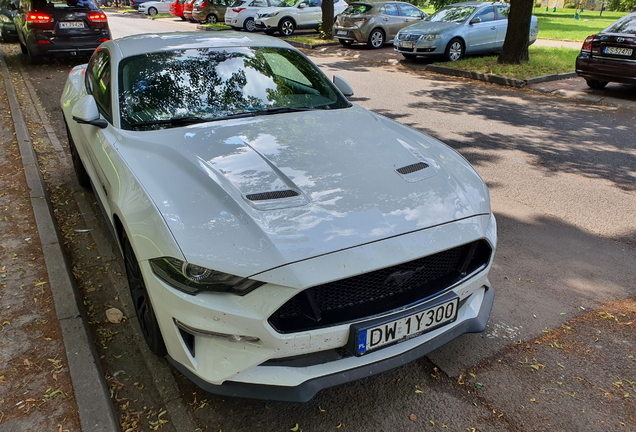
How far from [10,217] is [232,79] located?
7.89 feet

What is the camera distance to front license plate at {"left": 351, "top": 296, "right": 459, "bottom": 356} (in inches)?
85.7

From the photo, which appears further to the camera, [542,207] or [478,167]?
[478,167]

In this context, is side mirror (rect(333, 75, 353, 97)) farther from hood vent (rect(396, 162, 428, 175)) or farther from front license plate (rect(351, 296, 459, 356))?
front license plate (rect(351, 296, 459, 356))

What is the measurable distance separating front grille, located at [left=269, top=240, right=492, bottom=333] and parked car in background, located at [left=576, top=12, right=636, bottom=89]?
27.9 feet

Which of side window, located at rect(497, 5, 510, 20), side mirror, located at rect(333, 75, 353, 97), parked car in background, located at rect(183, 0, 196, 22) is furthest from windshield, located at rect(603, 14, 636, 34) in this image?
parked car in background, located at rect(183, 0, 196, 22)

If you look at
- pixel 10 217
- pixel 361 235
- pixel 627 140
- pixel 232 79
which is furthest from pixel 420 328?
pixel 627 140

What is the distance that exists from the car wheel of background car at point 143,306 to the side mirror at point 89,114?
0.94 m

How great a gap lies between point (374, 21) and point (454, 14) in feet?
11.3

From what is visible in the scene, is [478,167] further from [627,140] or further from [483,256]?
[483,256]

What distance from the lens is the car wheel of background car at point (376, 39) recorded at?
54.8 feet

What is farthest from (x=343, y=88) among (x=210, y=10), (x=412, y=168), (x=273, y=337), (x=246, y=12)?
(x=210, y=10)

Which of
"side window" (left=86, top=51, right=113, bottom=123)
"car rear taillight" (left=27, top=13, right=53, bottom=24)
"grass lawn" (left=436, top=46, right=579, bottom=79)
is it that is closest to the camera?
"side window" (left=86, top=51, right=113, bottom=123)

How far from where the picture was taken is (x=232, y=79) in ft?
11.9

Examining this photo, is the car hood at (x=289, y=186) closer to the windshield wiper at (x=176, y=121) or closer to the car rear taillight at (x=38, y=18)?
the windshield wiper at (x=176, y=121)
